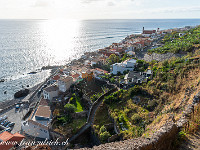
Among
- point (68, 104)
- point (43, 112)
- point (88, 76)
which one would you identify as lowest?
point (43, 112)

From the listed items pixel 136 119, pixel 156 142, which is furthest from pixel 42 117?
pixel 156 142

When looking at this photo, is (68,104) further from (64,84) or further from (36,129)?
(64,84)

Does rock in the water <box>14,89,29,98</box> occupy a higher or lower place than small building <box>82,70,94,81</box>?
lower

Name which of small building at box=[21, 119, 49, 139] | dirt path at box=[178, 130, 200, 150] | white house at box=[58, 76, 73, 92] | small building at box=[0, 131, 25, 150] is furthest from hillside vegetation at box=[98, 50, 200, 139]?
small building at box=[0, 131, 25, 150]

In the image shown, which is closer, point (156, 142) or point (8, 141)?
point (156, 142)

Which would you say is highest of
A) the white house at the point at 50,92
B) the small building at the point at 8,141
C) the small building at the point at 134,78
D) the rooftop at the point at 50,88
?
the small building at the point at 134,78

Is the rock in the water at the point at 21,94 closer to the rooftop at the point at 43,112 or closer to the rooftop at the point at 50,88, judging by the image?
the rooftop at the point at 50,88

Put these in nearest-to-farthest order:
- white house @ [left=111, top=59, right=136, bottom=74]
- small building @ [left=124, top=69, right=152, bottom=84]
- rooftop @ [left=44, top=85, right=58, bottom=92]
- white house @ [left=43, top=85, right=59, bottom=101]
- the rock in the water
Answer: small building @ [left=124, top=69, right=152, bottom=84], white house @ [left=43, top=85, right=59, bottom=101], rooftop @ [left=44, top=85, right=58, bottom=92], white house @ [left=111, top=59, right=136, bottom=74], the rock in the water

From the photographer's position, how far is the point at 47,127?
22062 millimetres

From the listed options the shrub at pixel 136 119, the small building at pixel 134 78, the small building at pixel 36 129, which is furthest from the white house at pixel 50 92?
the shrub at pixel 136 119

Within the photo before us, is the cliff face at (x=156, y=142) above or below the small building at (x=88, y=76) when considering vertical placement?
above

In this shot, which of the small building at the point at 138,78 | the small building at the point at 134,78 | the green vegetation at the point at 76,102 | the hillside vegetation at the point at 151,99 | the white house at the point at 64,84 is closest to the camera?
the hillside vegetation at the point at 151,99

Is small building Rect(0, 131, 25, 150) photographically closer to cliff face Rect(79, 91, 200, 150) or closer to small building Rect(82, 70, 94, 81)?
cliff face Rect(79, 91, 200, 150)

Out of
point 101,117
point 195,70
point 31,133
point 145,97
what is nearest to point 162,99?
point 145,97
